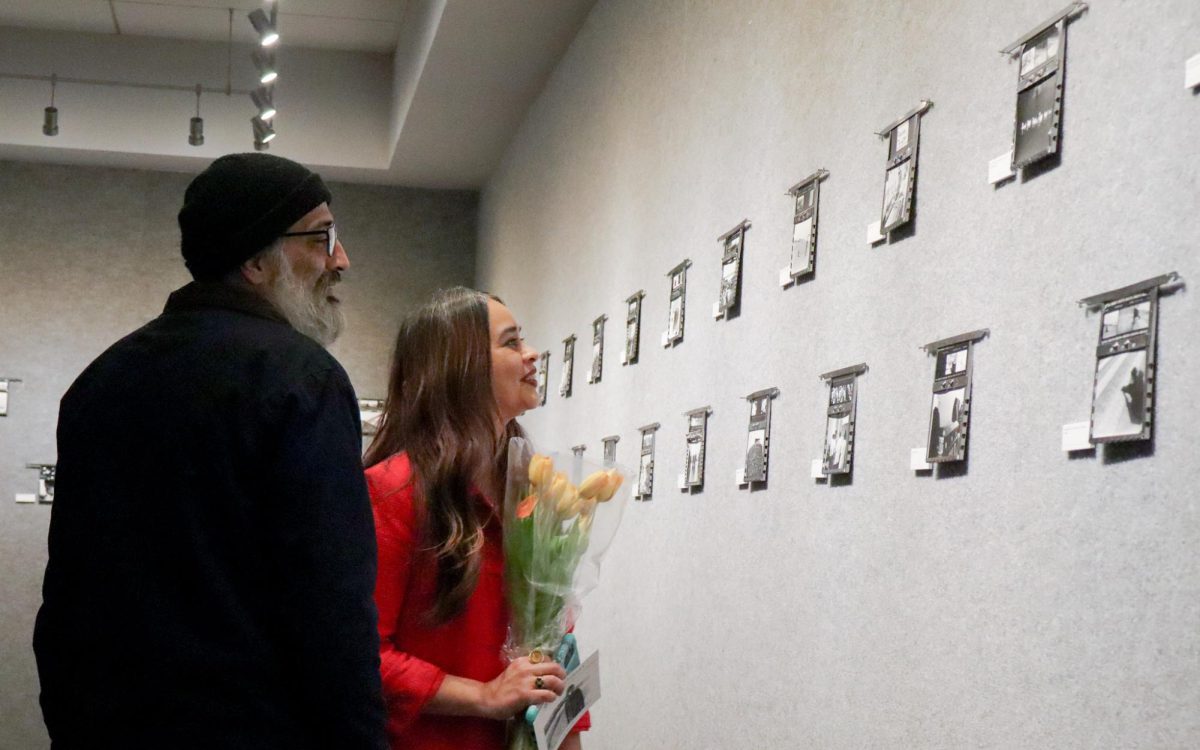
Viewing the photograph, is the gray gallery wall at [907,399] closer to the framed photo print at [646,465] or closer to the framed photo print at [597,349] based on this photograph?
the framed photo print at [646,465]

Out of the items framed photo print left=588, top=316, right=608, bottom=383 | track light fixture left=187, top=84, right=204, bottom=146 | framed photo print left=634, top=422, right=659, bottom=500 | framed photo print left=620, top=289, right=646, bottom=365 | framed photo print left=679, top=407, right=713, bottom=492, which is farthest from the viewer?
track light fixture left=187, top=84, right=204, bottom=146

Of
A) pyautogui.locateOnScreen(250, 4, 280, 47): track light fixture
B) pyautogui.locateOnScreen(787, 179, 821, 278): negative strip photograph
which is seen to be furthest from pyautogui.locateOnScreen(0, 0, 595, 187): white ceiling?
pyautogui.locateOnScreen(787, 179, 821, 278): negative strip photograph

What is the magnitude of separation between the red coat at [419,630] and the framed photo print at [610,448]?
2602 millimetres

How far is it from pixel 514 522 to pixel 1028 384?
0.77 m

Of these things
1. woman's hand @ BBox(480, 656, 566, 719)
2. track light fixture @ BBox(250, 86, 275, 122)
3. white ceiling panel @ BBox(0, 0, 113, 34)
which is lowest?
woman's hand @ BBox(480, 656, 566, 719)

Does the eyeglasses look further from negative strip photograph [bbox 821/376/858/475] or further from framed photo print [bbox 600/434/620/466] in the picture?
framed photo print [bbox 600/434/620/466]

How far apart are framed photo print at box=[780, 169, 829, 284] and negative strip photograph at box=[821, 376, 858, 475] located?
31 cm

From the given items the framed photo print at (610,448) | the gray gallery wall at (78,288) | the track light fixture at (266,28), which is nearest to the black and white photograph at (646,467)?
the framed photo print at (610,448)

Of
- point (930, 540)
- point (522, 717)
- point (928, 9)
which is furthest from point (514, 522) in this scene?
point (928, 9)

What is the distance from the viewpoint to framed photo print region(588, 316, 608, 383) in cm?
497

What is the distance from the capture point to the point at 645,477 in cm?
416

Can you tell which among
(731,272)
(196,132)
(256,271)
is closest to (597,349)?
(731,272)

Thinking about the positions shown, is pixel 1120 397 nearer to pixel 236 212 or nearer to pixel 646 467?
pixel 236 212

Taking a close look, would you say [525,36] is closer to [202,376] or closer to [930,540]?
[930,540]
